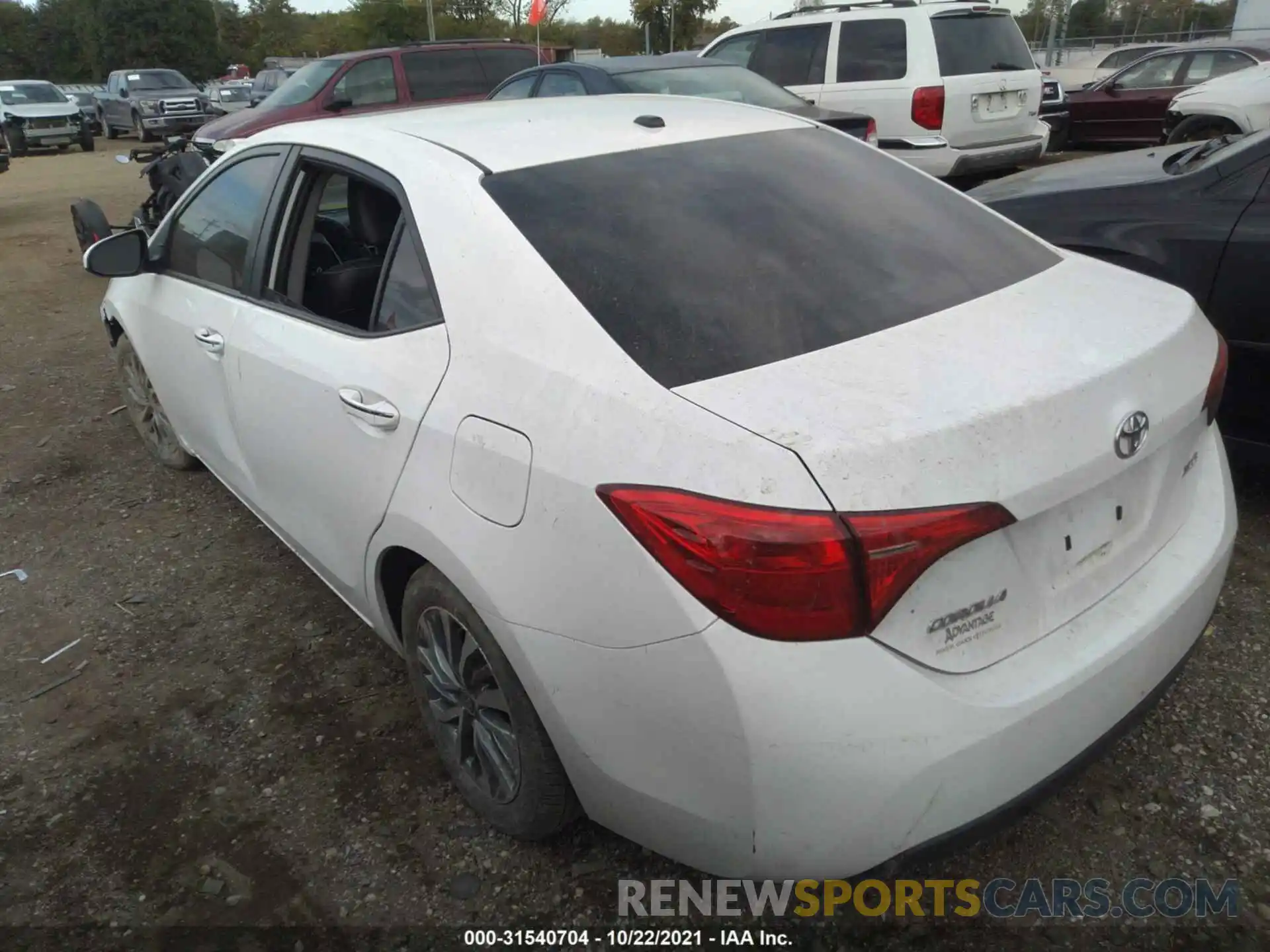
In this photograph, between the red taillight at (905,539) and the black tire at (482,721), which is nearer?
the red taillight at (905,539)

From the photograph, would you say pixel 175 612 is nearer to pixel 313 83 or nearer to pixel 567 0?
pixel 313 83

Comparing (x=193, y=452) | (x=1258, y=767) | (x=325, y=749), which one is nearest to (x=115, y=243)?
(x=193, y=452)

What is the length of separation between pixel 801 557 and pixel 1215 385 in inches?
47.9

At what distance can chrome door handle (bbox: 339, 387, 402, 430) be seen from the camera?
2.18 meters

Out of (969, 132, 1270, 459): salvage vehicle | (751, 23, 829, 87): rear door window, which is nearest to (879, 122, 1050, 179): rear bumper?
(751, 23, 829, 87): rear door window

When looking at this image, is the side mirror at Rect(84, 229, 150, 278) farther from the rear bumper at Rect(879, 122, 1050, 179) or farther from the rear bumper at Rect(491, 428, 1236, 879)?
the rear bumper at Rect(879, 122, 1050, 179)

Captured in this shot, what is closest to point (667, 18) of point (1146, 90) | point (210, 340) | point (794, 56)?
point (1146, 90)

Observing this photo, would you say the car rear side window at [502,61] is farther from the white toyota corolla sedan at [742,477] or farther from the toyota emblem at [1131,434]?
the toyota emblem at [1131,434]

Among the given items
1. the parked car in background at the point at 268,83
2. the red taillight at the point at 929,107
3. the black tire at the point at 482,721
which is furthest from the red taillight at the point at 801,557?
the parked car in background at the point at 268,83

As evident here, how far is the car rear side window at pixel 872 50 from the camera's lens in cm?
880

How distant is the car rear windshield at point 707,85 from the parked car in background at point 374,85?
3731mm

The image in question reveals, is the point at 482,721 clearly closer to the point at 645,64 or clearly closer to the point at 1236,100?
the point at 645,64

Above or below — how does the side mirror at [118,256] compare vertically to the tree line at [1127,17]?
below

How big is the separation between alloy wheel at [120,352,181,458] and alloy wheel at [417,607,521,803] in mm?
2493
